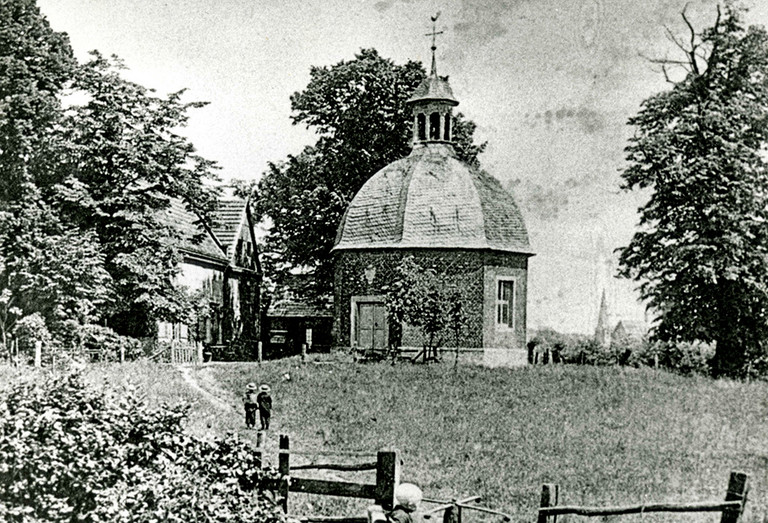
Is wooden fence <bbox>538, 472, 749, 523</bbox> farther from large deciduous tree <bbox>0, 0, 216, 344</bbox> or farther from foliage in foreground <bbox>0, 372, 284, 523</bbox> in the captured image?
large deciduous tree <bbox>0, 0, 216, 344</bbox>

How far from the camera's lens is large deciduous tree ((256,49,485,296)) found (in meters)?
41.3

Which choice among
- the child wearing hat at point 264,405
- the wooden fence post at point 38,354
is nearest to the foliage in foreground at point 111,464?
the child wearing hat at point 264,405

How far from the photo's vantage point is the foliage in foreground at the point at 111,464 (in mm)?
6840

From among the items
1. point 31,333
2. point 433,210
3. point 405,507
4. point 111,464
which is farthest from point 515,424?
point 433,210

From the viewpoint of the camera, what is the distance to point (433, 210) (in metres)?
33.4

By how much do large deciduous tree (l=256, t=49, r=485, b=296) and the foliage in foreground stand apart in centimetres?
3300

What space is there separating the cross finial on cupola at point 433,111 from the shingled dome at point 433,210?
688mm

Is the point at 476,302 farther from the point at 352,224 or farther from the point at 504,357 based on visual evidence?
the point at 352,224

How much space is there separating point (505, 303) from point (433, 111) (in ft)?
29.2

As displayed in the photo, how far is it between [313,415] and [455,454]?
479cm

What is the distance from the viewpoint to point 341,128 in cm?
4150

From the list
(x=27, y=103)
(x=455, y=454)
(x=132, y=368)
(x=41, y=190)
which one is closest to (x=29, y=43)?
(x=27, y=103)

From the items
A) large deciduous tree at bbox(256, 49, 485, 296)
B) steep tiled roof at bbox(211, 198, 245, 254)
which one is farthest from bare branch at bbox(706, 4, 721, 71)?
steep tiled roof at bbox(211, 198, 245, 254)

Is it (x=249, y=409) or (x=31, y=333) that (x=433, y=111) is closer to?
(x=31, y=333)
